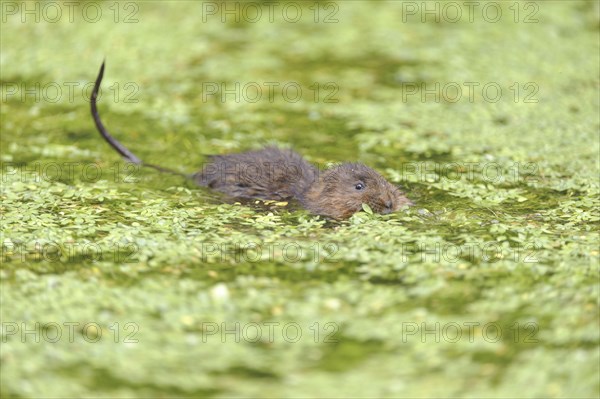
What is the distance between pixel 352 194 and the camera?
24.5 ft

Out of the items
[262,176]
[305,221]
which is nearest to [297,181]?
[262,176]

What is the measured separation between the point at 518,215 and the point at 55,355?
12.7 ft

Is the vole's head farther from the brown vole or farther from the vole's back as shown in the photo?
the vole's back

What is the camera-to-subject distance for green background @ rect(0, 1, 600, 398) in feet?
18.2

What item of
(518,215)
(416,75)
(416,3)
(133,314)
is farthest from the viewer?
(416,3)

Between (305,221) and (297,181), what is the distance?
1.76 feet

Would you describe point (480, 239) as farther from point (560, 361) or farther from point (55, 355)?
point (55, 355)

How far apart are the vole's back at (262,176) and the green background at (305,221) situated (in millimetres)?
146

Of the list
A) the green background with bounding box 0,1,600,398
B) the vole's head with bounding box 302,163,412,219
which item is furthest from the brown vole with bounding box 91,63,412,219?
the green background with bounding box 0,1,600,398

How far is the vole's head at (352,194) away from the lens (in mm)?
7434

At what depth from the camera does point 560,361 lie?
551 centimetres

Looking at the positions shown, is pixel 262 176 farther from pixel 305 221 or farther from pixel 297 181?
pixel 305 221

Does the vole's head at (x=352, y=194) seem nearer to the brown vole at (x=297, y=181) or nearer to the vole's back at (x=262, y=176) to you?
the brown vole at (x=297, y=181)

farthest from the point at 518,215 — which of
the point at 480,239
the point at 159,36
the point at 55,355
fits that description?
the point at 159,36
